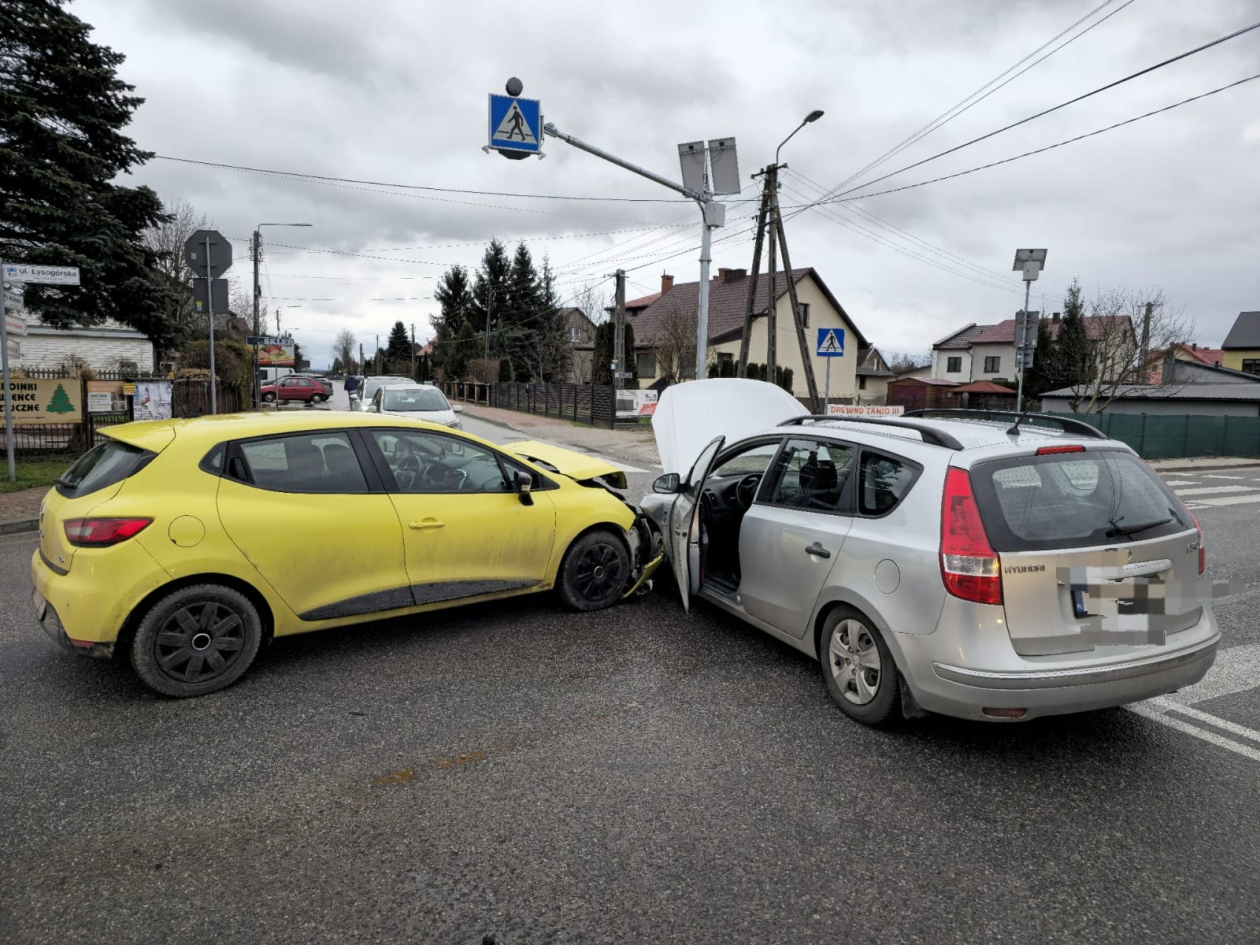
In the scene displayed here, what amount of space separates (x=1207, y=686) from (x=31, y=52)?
20157 mm

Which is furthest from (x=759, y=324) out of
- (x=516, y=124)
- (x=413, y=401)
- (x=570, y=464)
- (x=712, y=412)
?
(x=570, y=464)

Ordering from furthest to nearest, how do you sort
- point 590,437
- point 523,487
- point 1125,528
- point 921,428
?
point 590,437
point 523,487
point 921,428
point 1125,528

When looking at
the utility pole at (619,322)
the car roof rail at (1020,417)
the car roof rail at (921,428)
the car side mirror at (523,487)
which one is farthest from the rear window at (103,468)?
the utility pole at (619,322)

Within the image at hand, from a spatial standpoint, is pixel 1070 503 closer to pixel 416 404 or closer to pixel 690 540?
pixel 690 540

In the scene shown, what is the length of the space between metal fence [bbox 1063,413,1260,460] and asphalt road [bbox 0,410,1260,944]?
75.1ft

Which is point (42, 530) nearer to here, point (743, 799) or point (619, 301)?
point (743, 799)

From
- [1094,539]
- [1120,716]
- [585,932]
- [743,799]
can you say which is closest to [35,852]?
[585,932]

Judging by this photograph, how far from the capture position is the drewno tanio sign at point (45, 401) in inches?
506

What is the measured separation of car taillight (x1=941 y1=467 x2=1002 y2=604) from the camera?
317 centimetres

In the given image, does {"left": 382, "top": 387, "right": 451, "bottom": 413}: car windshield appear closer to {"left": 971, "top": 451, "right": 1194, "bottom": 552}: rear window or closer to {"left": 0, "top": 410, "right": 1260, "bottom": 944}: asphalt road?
{"left": 0, "top": 410, "right": 1260, "bottom": 944}: asphalt road

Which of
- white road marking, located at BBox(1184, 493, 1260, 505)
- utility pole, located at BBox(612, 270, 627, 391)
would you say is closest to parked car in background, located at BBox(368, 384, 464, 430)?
white road marking, located at BBox(1184, 493, 1260, 505)

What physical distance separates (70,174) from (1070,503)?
58.0 feet

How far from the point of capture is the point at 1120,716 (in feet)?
12.9

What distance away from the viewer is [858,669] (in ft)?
12.4
